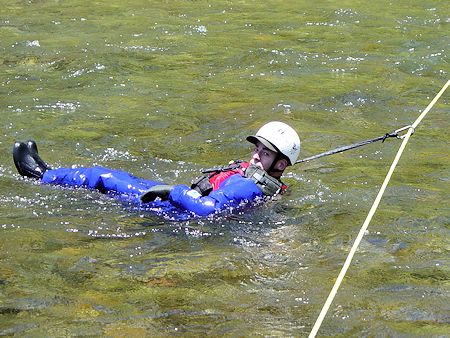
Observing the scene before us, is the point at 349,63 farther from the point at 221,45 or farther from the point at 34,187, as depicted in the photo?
the point at 34,187

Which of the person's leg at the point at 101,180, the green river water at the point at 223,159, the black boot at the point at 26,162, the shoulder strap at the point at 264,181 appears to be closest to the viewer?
the green river water at the point at 223,159

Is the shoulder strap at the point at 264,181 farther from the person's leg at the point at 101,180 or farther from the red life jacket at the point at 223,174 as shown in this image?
the person's leg at the point at 101,180

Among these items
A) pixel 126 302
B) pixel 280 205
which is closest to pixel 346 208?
pixel 280 205

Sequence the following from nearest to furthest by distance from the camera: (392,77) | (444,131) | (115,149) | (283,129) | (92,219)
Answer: (92,219)
(283,129)
(115,149)
(444,131)
(392,77)

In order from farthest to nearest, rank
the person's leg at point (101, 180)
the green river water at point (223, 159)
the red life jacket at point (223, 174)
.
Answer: the person's leg at point (101, 180)
the red life jacket at point (223, 174)
the green river water at point (223, 159)

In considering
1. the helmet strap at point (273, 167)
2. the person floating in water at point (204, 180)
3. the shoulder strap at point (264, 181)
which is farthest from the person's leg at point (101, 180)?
the helmet strap at point (273, 167)

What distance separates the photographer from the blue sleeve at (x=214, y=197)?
813 cm

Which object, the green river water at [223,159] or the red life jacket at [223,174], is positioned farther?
the red life jacket at [223,174]

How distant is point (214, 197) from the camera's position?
8219mm

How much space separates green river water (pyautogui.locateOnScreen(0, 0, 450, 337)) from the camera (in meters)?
6.46

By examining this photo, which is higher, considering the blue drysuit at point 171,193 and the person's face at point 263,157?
the person's face at point 263,157

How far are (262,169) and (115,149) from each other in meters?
2.74

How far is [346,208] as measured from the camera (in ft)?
28.9

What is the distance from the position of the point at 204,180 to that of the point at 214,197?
38 centimetres
